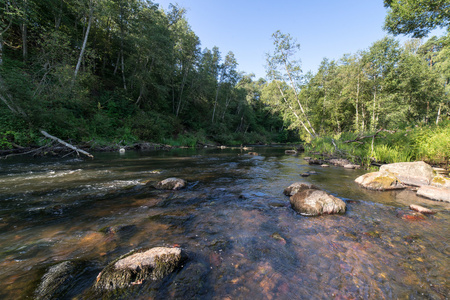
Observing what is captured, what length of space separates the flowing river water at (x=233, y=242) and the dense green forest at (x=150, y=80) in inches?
392

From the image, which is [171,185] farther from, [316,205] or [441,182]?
[441,182]

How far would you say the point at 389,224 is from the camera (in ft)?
10.9

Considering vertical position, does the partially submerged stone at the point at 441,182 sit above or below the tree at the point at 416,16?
below

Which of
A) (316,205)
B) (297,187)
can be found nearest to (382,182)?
(297,187)

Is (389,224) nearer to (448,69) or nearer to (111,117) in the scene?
(111,117)

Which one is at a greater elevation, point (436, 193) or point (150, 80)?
point (150, 80)

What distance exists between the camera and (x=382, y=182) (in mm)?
5590

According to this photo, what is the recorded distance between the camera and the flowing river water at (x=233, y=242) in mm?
1876

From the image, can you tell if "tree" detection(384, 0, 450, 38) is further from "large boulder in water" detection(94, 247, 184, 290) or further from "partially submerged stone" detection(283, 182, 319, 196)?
"large boulder in water" detection(94, 247, 184, 290)

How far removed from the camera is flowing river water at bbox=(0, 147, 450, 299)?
73.9 inches

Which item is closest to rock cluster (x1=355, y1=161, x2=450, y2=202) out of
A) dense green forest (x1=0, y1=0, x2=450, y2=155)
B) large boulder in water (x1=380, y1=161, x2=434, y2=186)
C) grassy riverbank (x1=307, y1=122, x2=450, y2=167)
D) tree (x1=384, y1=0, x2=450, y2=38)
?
large boulder in water (x1=380, y1=161, x2=434, y2=186)

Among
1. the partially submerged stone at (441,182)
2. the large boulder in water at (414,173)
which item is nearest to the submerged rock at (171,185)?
the large boulder in water at (414,173)

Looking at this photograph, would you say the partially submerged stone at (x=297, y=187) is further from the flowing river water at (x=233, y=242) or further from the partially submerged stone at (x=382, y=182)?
the partially submerged stone at (x=382, y=182)

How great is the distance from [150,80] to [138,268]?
25.6m
